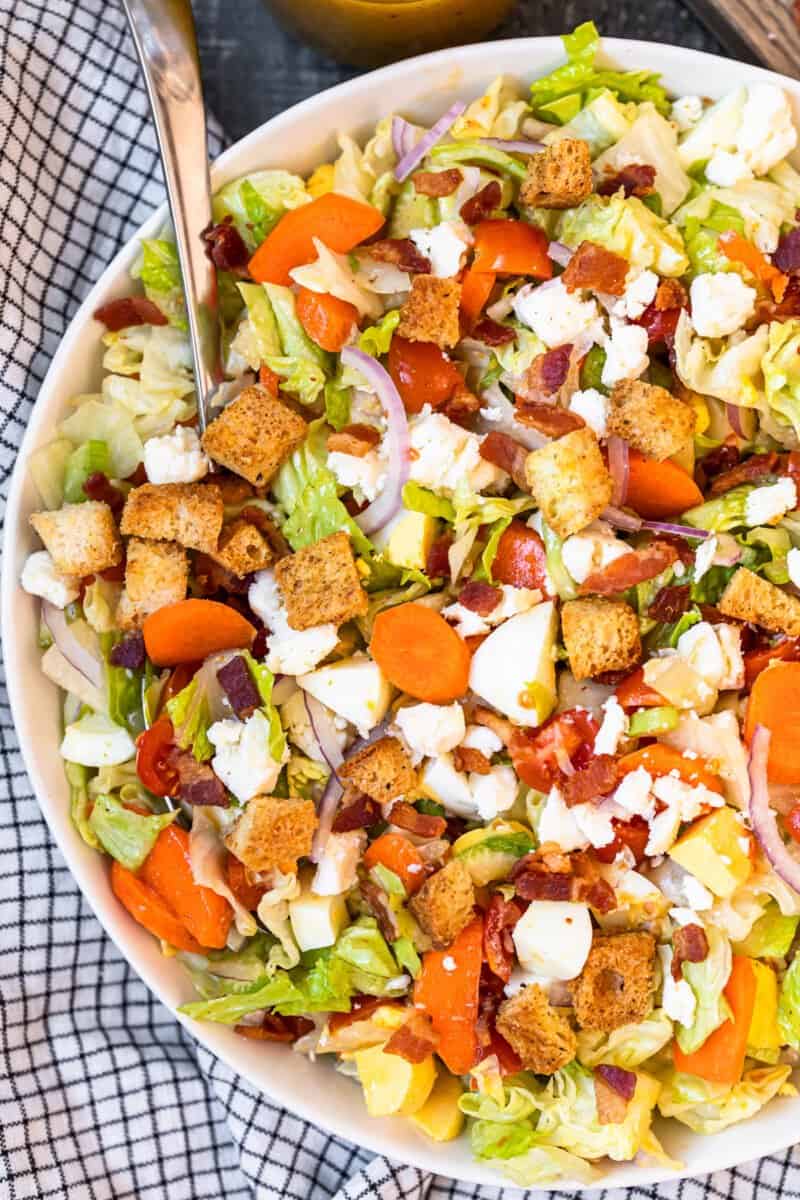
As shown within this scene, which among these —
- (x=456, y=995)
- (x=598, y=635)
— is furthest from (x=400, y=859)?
(x=598, y=635)

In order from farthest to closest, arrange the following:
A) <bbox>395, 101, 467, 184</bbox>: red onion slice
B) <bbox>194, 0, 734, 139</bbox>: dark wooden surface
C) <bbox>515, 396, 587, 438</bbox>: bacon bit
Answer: <bbox>194, 0, 734, 139</bbox>: dark wooden surface
<bbox>395, 101, 467, 184</bbox>: red onion slice
<bbox>515, 396, 587, 438</bbox>: bacon bit

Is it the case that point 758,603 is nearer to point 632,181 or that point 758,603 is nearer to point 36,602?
point 632,181

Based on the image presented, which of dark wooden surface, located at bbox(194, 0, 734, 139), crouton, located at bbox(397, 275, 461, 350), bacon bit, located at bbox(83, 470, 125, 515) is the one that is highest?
dark wooden surface, located at bbox(194, 0, 734, 139)

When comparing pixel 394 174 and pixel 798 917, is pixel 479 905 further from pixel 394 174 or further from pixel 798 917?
pixel 394 174

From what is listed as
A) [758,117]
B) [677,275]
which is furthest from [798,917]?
[758,117]

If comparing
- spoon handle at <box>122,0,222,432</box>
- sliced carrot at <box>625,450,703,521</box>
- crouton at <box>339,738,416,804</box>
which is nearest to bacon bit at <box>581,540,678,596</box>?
sliced carrot at <box>625,450,703,521</box>

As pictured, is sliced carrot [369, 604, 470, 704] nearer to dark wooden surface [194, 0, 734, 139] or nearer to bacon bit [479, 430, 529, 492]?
bacon bit [479, 430, 529, 492]

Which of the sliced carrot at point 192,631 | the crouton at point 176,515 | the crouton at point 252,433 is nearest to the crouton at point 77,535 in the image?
the crouton at point 176,515
